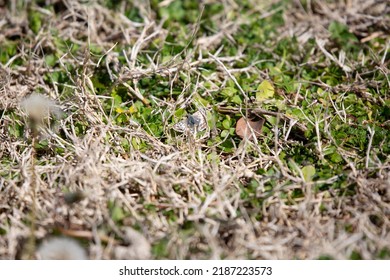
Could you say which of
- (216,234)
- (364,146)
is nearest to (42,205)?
(216,234)

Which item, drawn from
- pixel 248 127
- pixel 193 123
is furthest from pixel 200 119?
pixel 248 127

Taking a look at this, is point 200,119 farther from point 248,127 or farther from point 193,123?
point 248,127

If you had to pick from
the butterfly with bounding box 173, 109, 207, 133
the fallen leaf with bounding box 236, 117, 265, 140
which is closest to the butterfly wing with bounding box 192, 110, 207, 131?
the butterfly with bounding box 173, 109, 207, 133

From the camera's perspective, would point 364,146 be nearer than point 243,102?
Yes

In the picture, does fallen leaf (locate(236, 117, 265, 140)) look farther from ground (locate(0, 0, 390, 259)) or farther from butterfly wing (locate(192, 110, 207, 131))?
butterfly wing (locate(192, 110, 207, 131))

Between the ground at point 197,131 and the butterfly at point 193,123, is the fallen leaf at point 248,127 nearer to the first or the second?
the ground at point 197,131

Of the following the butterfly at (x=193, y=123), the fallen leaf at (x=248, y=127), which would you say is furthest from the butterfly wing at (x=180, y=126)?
the fallen leaf at (x=248, y=127)

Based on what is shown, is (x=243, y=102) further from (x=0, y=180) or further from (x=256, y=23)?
(x=0, y=180)
